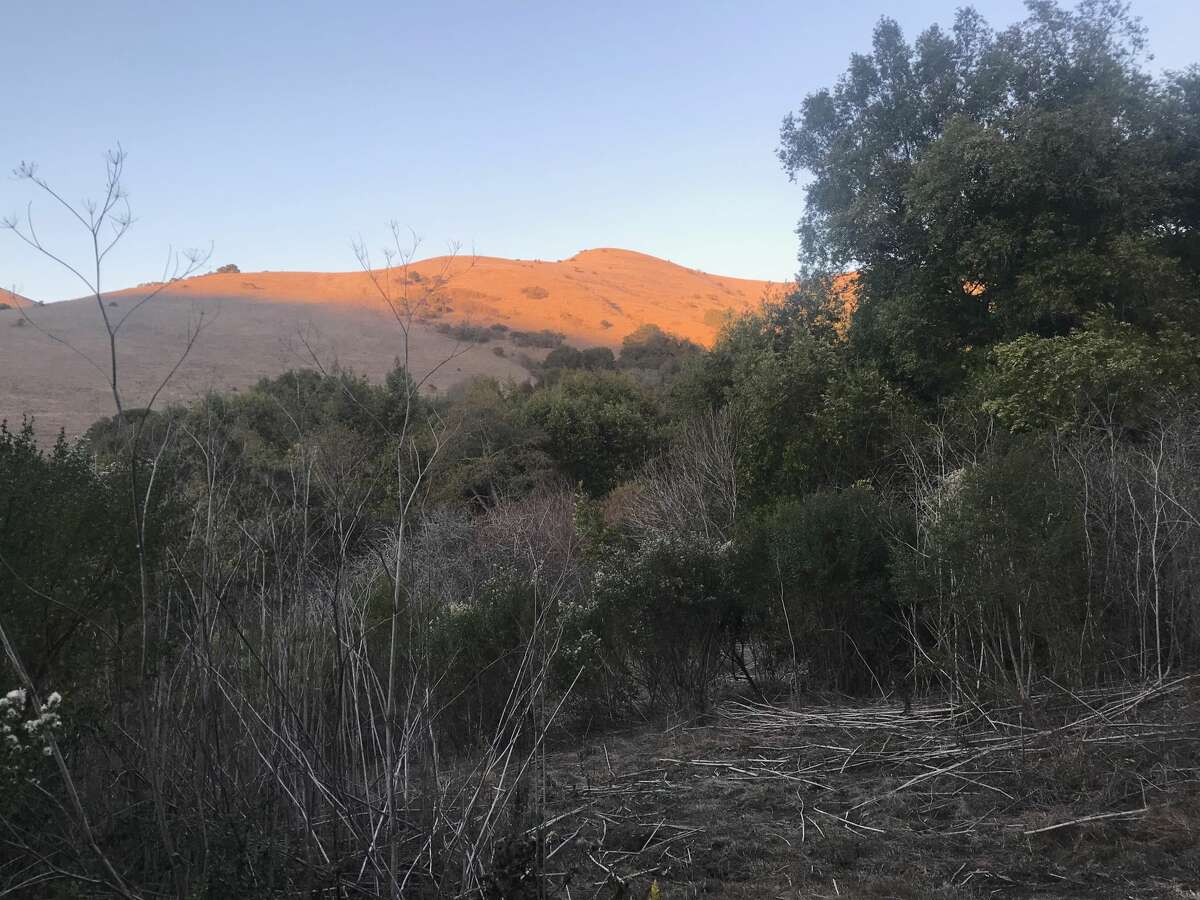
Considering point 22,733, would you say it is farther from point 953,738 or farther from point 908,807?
point 953,738

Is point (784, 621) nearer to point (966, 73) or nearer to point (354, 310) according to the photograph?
point (966, 73)

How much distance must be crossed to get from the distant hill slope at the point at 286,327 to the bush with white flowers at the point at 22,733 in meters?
2.26

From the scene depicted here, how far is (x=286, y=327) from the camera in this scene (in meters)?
33.9

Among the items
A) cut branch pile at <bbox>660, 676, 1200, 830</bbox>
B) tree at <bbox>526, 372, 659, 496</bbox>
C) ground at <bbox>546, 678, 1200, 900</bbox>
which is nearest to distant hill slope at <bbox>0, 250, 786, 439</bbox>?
ground at <bbox>546, 678, 1200, 900</bbox>

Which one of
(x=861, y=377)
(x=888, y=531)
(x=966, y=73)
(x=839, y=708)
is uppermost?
(x=966, y=73)

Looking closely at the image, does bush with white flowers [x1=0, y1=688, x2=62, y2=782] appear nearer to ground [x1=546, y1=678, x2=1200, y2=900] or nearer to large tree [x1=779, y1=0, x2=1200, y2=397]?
ground [x1=546, y1=678, x2=1200, y2=900]

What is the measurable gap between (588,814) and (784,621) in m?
3.53

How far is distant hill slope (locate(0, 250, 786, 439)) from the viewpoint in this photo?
103ft

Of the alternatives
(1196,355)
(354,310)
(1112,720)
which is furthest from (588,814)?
(354,310)

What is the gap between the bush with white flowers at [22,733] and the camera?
8.46 ft

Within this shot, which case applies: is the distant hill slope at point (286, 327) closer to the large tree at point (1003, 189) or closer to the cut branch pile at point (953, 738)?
the cut branch pile at point (953, 738)

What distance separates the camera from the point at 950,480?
703 cm

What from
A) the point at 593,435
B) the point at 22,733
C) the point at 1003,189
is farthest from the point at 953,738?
Result: the point at 593,435

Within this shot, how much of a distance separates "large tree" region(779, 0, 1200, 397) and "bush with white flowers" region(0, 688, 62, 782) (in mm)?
14064
